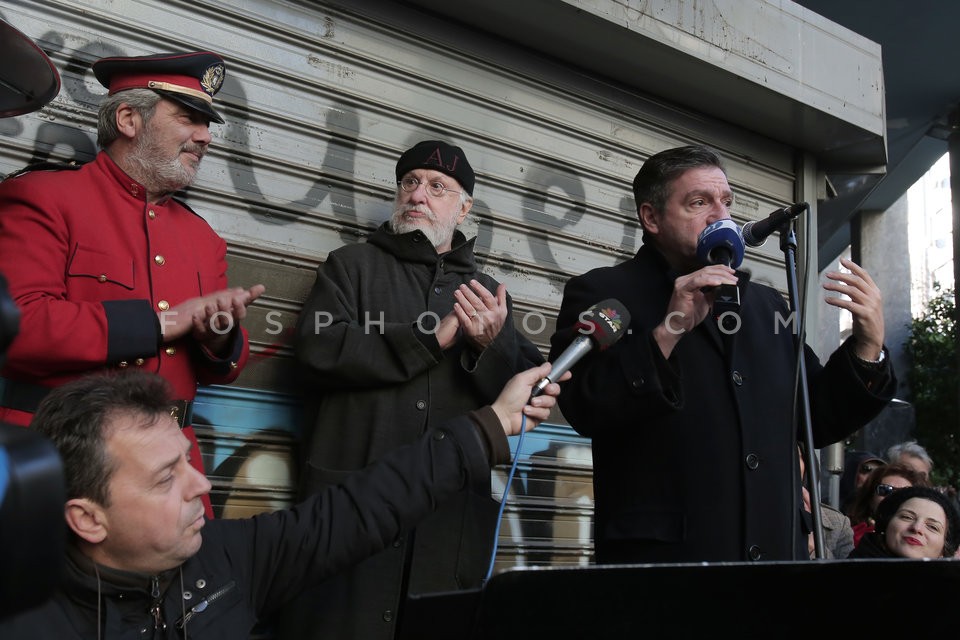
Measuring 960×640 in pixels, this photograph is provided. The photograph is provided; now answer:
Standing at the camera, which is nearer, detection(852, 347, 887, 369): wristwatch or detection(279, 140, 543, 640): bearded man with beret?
detection(852, 347, 887, 369): wristwatch

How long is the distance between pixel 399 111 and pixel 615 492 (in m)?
2.25

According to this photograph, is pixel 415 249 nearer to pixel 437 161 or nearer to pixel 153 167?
pixel 437 161

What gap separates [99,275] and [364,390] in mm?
963

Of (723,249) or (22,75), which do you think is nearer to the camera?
(22,75)

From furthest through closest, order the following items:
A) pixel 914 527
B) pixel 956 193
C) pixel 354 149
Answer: pixel 956 193
pixel 914 527
pixel 354 149

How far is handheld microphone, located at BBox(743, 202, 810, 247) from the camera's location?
276 cm

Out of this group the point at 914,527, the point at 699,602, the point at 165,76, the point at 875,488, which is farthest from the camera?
the point at 875,488

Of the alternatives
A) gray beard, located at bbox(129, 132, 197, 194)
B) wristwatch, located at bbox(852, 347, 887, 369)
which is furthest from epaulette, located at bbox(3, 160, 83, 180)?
wristwatch, located at bbox(852, 347, 887, 369)

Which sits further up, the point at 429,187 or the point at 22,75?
the point at 429,187

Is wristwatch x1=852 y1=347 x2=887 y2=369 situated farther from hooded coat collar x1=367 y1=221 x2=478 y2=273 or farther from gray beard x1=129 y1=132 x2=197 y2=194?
gray beard x1=129 y1=132 x2=197 y2=194

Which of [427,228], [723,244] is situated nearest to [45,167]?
[427,228]

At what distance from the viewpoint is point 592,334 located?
2.46 m

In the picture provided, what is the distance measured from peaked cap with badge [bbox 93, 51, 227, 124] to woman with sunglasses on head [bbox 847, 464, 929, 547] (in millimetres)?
4344

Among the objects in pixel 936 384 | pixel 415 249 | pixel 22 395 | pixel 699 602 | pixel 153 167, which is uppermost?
pixel 936 384
